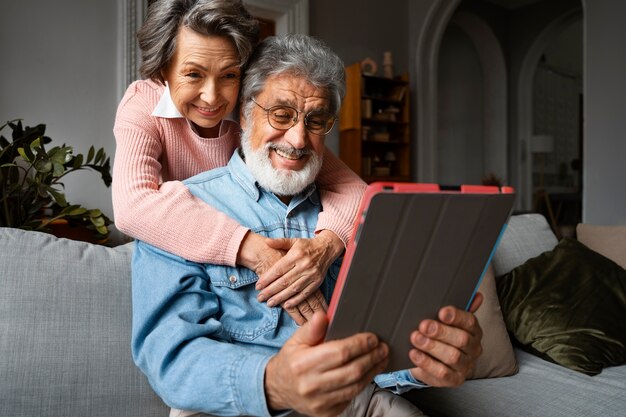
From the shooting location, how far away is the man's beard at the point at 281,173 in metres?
1.20

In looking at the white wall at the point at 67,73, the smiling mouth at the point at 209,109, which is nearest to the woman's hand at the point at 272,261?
the smiling mouth at the point at 209,109

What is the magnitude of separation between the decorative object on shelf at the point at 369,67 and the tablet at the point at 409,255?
15.5 feet

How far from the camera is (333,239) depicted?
43.8 inches

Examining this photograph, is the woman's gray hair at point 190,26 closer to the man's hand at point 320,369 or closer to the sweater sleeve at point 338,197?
the sweater sleeve at point 338,197

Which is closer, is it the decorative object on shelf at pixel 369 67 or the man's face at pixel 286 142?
the man's face at pixel 286 142

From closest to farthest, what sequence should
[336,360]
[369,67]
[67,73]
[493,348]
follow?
[336,360]
[493,348]
[67,73]
[369,67]

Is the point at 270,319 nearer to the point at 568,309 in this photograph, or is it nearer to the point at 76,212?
the point at 568,309

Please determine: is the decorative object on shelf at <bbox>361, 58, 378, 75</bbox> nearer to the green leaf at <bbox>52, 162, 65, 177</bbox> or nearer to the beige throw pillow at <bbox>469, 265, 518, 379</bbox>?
the green leaf at <bbox>52, 162, 65, 177</bbox>

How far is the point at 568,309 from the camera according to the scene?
1774 millimetres

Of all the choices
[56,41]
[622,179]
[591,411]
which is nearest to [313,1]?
[56,41]

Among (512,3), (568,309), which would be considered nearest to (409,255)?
(568,309)

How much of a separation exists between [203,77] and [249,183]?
284mm

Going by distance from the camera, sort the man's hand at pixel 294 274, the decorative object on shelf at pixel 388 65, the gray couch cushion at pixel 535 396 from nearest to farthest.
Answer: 1. the man's hand at pixel 294 274
2. the gray couch cushion at pixel 535 396
3. the decorative object on shelf at pixel 388 65

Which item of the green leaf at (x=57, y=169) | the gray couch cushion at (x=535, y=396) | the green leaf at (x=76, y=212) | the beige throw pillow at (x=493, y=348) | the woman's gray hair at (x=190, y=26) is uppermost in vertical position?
the woman's gray hair at (x=190, y=26)
